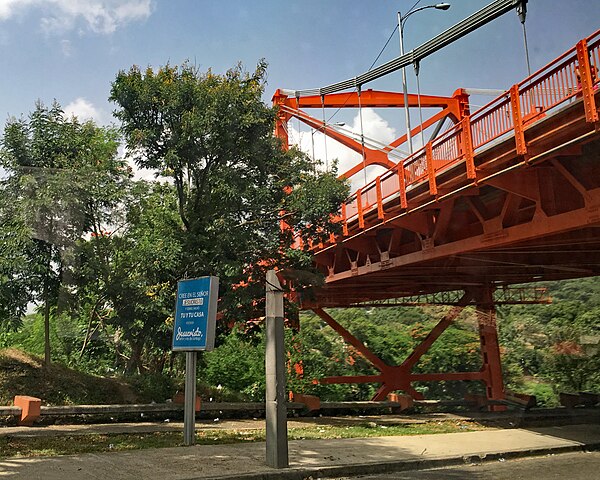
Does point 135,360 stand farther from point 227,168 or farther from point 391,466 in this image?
point 391,466

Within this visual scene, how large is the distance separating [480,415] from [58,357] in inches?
622

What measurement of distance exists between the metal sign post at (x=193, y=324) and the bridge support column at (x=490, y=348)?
1649cm

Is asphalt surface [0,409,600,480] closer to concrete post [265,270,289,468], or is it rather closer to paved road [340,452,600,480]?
paved road [340,452,600,480]

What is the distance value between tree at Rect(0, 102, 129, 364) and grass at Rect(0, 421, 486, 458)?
4.81 meters

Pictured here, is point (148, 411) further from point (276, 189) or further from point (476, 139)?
point (476, 139)

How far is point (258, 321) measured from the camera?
17.5 m

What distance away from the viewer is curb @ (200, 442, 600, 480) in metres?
8.60

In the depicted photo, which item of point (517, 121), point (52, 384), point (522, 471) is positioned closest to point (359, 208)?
point (517, 121)

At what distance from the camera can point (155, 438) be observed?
39.7 ft

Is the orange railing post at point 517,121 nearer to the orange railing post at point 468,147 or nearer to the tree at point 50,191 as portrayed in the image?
the orange railing post at point 468,147

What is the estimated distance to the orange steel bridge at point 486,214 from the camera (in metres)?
10.3

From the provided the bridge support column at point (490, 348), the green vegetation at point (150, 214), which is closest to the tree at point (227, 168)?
the green vegetation at point (150, 214)

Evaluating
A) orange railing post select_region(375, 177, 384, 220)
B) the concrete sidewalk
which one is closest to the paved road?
the concrete sidewalk

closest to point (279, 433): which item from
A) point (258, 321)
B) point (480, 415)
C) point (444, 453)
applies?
point (444, 453)
